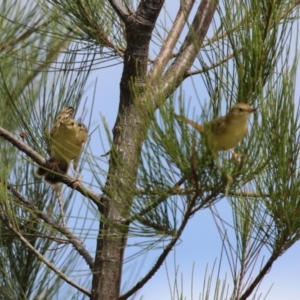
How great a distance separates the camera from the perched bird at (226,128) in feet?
6.63

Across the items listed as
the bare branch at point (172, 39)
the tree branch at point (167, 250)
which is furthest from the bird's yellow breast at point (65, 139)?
the tree branch at point (167, 250)

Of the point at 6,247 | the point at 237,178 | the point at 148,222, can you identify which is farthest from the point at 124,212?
the point at 6,247

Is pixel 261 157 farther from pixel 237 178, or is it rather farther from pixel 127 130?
pixel 127 130

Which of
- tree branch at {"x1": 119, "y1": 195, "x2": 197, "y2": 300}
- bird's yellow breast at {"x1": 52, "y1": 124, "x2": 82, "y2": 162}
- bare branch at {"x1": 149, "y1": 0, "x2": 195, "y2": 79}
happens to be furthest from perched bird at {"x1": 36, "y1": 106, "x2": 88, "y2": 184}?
tree branch at {"x1": 119, "y1": 195, "x2": 197, "y2": 300}

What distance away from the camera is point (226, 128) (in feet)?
6.87

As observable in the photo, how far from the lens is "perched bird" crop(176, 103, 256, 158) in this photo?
6.63 feet

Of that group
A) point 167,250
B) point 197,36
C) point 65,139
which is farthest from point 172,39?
point 167,250

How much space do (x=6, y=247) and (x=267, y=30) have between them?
58.5 inches

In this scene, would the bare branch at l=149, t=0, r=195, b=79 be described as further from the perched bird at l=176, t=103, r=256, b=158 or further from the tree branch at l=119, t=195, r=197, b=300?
the perched bird at l=176, t=103, r=256, b=158

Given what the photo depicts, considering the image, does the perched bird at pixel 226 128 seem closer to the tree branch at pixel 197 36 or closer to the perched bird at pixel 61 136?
the tree branch at pixel 197 36

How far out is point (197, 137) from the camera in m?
2.04

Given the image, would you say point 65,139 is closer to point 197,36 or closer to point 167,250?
point 197,36

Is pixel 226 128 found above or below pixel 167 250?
above

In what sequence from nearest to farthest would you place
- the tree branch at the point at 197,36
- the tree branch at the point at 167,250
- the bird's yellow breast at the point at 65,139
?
the tree branch at the point at 167,250 → the tree branch at the point at 197,36 → the bird's yellow breast at the point at 65,139
